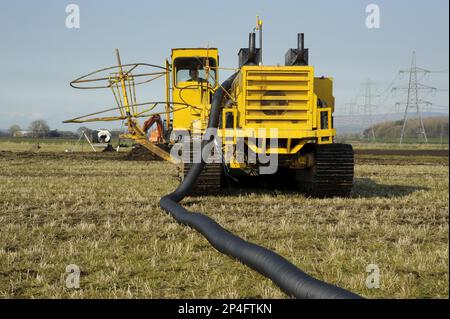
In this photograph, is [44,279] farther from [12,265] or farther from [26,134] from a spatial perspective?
[26,134]

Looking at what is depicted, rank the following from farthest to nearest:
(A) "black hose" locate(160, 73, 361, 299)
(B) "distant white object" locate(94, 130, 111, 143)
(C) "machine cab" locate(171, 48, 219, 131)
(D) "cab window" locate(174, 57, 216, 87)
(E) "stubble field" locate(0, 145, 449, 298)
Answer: (B) "distant white object" locate(94, 130, 111, 143), (D) "cab window" locate(174, 57, 216, 87), (C) "machine cab" locate(171, 48, 219, 131), (E) "stubble field" locate(0, 145, 449, 298), (A) "black hose" locate(160, 73, 361, 299)

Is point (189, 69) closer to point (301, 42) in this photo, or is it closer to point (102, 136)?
point (301, 42)

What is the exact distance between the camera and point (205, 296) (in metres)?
4.43

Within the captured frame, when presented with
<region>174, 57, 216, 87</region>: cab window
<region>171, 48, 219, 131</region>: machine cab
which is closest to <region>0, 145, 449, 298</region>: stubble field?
<region>171, 48, 219, 131</region>: machine cab

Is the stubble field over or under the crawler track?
under

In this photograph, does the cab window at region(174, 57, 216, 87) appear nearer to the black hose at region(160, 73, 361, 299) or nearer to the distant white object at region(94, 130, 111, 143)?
the black hose at region(160, 73, 361, 299)

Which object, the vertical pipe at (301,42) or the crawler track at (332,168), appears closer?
the crawler track at (332,168)

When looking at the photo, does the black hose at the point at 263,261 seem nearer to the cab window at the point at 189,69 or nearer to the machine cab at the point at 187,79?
the machine cab at the point at 187,79

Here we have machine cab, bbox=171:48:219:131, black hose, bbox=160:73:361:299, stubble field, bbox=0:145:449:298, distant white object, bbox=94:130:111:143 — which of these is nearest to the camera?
black hose, bbox=160:73:361:299

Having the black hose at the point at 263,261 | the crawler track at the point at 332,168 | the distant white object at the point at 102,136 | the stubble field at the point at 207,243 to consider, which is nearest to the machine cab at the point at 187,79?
the stubble field at the point at 207,243

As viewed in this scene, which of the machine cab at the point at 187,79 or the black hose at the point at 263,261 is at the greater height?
the machine cab at the point at 187,79

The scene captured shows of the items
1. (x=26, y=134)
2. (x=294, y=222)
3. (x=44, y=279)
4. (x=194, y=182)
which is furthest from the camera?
(x=26, y=134)
